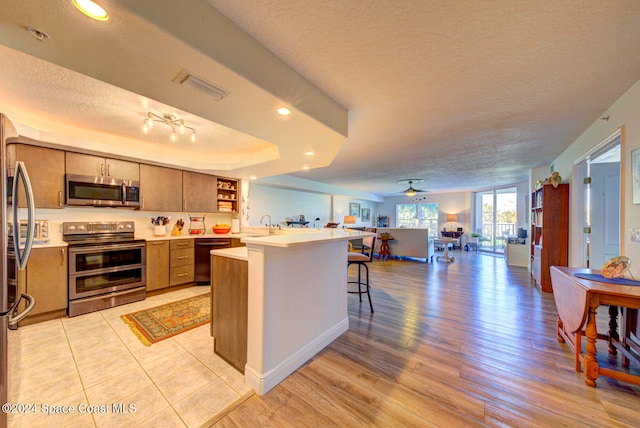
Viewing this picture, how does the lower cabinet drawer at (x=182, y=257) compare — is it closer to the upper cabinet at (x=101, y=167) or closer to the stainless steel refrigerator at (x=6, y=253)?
the upper cabinet at (x=101, y=167)

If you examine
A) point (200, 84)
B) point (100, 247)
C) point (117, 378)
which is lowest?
point (117, 378)

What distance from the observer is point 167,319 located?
2.68 m

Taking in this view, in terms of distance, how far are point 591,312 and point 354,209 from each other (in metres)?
8.61

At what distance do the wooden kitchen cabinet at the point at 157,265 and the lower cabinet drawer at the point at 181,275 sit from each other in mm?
71

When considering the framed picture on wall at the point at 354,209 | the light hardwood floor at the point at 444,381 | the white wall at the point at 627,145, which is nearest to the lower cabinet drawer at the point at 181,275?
the light hardwood floor at the point at 444,381

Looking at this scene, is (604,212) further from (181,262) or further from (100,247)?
(100,247)

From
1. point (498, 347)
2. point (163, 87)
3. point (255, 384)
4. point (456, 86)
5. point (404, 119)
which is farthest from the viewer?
point (404, 119)

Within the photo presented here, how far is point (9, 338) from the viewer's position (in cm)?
120

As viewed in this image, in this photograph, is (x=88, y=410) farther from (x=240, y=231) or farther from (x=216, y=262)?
(x=240, y=231)

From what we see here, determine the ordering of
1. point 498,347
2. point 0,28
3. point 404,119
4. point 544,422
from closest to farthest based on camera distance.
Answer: point 0,28
point 544,422
point 498,347
point 404,119

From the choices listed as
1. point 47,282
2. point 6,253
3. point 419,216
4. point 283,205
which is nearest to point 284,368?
point 6,253

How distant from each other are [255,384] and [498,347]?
2.18 meters

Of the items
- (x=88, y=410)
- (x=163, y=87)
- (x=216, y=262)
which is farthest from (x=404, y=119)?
(x=88, y=410)

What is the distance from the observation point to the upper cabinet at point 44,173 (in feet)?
8.64
